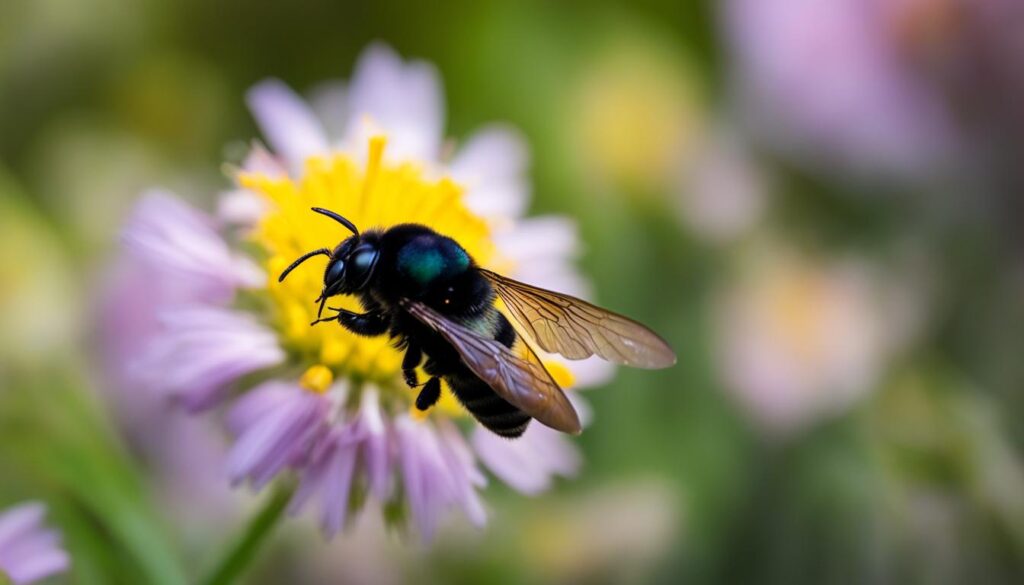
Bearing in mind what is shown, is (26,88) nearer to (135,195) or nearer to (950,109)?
(135,195)

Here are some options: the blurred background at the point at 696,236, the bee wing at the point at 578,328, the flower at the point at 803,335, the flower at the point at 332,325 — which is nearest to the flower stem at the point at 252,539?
the flower at the point at 332,325

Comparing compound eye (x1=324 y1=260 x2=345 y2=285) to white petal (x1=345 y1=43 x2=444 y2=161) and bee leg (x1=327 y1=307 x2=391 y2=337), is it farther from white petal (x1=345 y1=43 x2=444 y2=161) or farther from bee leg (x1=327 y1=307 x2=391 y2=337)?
white petal (x1=345 y1=43 x2=444 y2=161)

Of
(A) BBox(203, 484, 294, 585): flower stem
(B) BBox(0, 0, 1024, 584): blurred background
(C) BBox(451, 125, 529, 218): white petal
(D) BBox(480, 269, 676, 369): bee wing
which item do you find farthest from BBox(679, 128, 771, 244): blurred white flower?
(A) BBox(203, 484, 294, 585): flower stem

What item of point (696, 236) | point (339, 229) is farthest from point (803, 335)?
point (339, 229)

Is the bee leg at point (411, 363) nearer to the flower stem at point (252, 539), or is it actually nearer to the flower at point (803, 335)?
the flower stem at point (252, 539)

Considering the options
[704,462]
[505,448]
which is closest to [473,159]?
[505,448]

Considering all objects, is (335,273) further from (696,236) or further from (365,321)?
(696,236)
